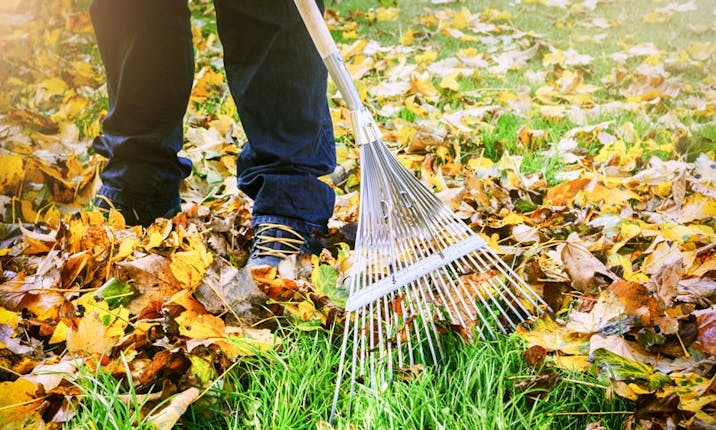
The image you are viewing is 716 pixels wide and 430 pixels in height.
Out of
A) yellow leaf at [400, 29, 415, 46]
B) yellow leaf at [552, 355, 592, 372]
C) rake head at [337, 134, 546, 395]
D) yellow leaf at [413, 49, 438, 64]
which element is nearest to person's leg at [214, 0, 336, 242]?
rake head at [337, 134, 546, 395]

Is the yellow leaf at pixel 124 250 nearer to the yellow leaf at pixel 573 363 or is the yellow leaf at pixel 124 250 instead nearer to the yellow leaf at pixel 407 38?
the yellow leaf at pixel 573 363

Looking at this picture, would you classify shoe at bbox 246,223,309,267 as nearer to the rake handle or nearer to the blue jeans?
the blue jeans

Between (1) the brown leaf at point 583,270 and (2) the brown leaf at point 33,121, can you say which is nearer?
(1) the brown leaf at point 583,270

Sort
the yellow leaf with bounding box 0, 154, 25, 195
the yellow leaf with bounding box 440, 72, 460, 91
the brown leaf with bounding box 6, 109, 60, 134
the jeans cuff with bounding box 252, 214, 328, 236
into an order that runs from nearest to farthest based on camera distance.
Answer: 1. the jeans cuff with bounding box 252, 214, 328, 236
2. the yellow leaf with bounding box 0, 154, 25, 195
3. the brown leaf with bounding box 6, 109, 60, 134
4. the yellow leaf with bounding box 440, 72, 460, 91

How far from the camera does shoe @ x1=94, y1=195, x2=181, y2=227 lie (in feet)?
5.90

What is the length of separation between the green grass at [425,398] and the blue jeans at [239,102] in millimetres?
561

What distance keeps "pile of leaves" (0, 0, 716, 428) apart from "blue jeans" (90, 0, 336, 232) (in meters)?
0.14

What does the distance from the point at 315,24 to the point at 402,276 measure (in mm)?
590

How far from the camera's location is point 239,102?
163 cm

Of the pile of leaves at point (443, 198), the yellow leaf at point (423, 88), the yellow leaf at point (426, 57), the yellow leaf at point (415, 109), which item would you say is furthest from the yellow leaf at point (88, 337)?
the yellow leaf at point (426, 57)

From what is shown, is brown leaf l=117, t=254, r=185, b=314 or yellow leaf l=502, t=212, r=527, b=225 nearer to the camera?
Answer: brown leaf l=117, t=254, r=185, b=314

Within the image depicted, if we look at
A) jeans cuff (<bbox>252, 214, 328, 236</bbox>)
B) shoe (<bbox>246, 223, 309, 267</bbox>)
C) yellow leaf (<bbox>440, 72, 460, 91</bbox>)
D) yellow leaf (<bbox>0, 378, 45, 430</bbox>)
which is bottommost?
yellow leaf (<bbox>0, 378, 45, 430</bbox>)

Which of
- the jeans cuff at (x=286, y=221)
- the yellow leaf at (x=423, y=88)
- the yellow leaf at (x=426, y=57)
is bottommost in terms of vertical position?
the jeans cuff at (x=286, y=221)

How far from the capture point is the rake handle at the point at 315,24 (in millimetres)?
1327
